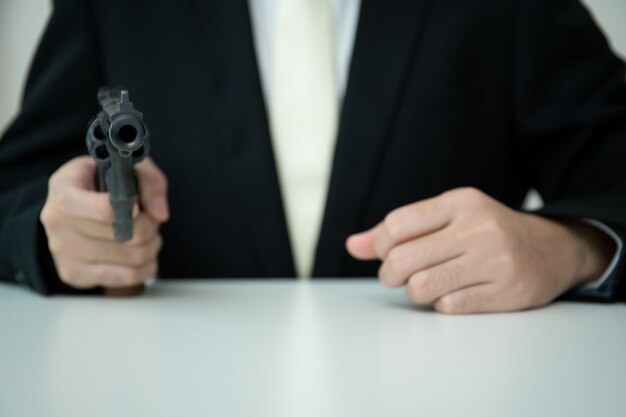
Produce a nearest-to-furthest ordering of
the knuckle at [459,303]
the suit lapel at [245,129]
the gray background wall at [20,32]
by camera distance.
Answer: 1. the knuckle at [459,303]
2. the suit lapel at [245,129]
3. the gray background wall at [20,32]

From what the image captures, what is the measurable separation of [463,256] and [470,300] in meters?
0.04

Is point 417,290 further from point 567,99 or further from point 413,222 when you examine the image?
point 567,99

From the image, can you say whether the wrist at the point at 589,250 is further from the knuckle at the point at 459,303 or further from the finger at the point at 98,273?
the finger at the point at 98,273

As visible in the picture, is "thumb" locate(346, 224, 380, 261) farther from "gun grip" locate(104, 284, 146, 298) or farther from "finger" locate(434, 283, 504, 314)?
"gun grip" locate(104, 284, 146, 298)

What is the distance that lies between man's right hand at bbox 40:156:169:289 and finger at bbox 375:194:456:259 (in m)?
0.21

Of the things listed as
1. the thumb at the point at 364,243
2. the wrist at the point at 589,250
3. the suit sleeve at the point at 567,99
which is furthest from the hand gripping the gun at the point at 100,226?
the suit sleeve at the point at 567,99

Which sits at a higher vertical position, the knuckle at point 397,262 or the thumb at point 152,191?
the thumb at point 152,191

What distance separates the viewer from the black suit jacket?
90cm

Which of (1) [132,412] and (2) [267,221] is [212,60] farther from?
(1) [132,412]

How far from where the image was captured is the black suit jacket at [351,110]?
904 mm

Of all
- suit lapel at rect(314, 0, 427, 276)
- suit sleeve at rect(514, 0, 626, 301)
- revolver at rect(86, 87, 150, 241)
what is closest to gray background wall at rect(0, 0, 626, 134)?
suit sleeve at rect(514, 0, 626, 301)

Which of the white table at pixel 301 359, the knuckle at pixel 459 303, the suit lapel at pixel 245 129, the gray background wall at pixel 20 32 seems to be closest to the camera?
the white table at pixel 301 359

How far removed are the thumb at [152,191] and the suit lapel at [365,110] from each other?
263mm

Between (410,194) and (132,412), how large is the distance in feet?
2.05
